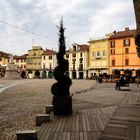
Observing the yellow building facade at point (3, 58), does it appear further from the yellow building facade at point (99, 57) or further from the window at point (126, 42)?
the window at point (126, 42)

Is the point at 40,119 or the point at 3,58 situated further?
the point at 3,58

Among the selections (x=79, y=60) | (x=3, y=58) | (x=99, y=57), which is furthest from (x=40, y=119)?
(x=3, y=58)

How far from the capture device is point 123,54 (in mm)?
66938

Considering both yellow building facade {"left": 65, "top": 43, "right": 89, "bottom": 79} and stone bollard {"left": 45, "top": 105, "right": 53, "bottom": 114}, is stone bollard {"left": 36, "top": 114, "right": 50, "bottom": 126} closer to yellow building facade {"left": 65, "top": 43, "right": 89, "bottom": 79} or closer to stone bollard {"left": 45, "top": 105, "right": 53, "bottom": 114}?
stone bollard {"left": 45, "top": 105, "right": 53, "bottom": 114}

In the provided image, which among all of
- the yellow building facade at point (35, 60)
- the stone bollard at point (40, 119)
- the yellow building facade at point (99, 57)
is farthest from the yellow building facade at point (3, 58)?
the stone bollard at point (40, 119)

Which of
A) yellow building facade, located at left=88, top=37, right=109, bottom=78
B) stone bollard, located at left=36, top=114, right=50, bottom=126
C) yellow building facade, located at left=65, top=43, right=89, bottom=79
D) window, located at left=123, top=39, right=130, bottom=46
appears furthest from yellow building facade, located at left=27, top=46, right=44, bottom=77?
stone bollard, located at left=36, top=114, right=50, bottom=126

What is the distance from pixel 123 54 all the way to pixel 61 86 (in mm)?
58836

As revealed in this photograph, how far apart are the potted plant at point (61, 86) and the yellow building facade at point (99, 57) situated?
62.1m

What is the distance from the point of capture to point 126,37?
217ft

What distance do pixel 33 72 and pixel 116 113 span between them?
9497 centimetres

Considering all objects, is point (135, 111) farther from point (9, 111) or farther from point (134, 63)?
point (134, 63)

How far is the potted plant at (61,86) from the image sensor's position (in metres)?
9.61

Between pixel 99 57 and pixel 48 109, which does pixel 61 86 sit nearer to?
pixel 48 109

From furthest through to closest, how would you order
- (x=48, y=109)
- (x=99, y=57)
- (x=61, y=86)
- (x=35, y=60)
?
(x=35, y=60) → (x=99, y=57) → (x=48, y=109) → (x=61, y=86)
